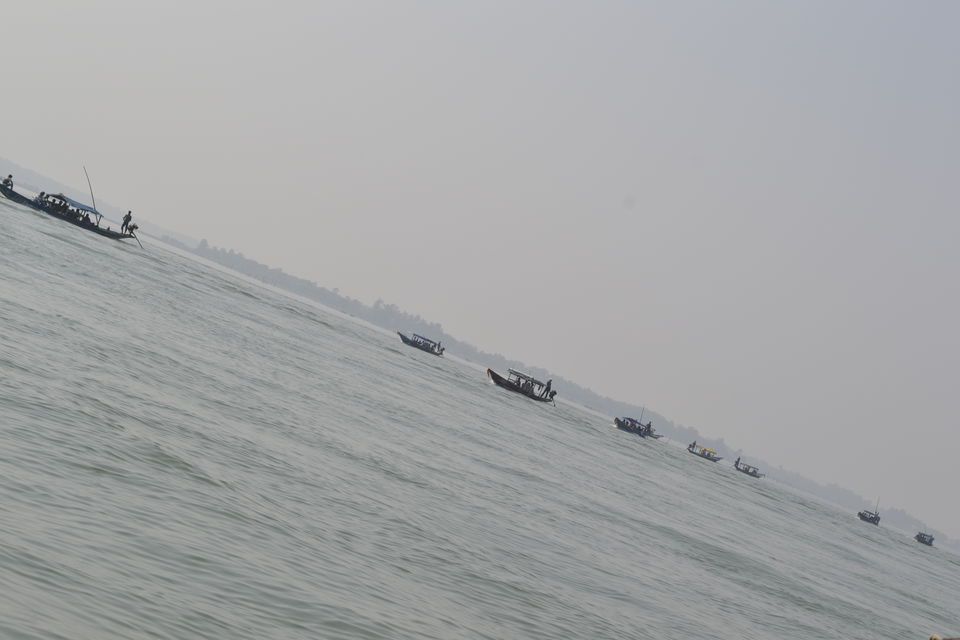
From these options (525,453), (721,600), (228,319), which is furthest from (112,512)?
(228,319)

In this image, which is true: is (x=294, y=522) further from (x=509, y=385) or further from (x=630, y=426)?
(x=630, y=426)

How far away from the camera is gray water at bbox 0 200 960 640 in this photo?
11781mm

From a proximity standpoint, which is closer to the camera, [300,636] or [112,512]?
[300,636]

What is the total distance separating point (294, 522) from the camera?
16.8m

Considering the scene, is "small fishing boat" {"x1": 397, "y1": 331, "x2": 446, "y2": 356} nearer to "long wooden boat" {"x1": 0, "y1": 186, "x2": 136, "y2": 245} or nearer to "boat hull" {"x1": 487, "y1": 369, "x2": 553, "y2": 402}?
"boat hull" {"x1": 487, "y1": 369, "x2": 553, "y2": 402}

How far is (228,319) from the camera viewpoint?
199 feet

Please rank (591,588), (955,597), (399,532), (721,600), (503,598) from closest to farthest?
(503,598) → (399,532) → (591,588) → (721,600) → (955,597)

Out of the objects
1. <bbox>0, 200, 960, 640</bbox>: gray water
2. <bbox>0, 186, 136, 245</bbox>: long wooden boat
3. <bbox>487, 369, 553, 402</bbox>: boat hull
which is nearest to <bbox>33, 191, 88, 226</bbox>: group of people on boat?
<bbox>0, 186, 136, 245</bbox>: long wooden boat

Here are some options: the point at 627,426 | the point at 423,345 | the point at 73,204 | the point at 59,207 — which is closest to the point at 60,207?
the point at 59,207

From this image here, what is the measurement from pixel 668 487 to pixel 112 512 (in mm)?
54599

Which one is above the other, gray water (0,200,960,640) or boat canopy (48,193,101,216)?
boat canopy (48,193,101,216)

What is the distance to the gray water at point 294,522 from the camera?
11781 millimetres

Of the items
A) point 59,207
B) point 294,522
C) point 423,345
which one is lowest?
point 294,522

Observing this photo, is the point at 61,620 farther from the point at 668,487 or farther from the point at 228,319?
the point at 668,487
